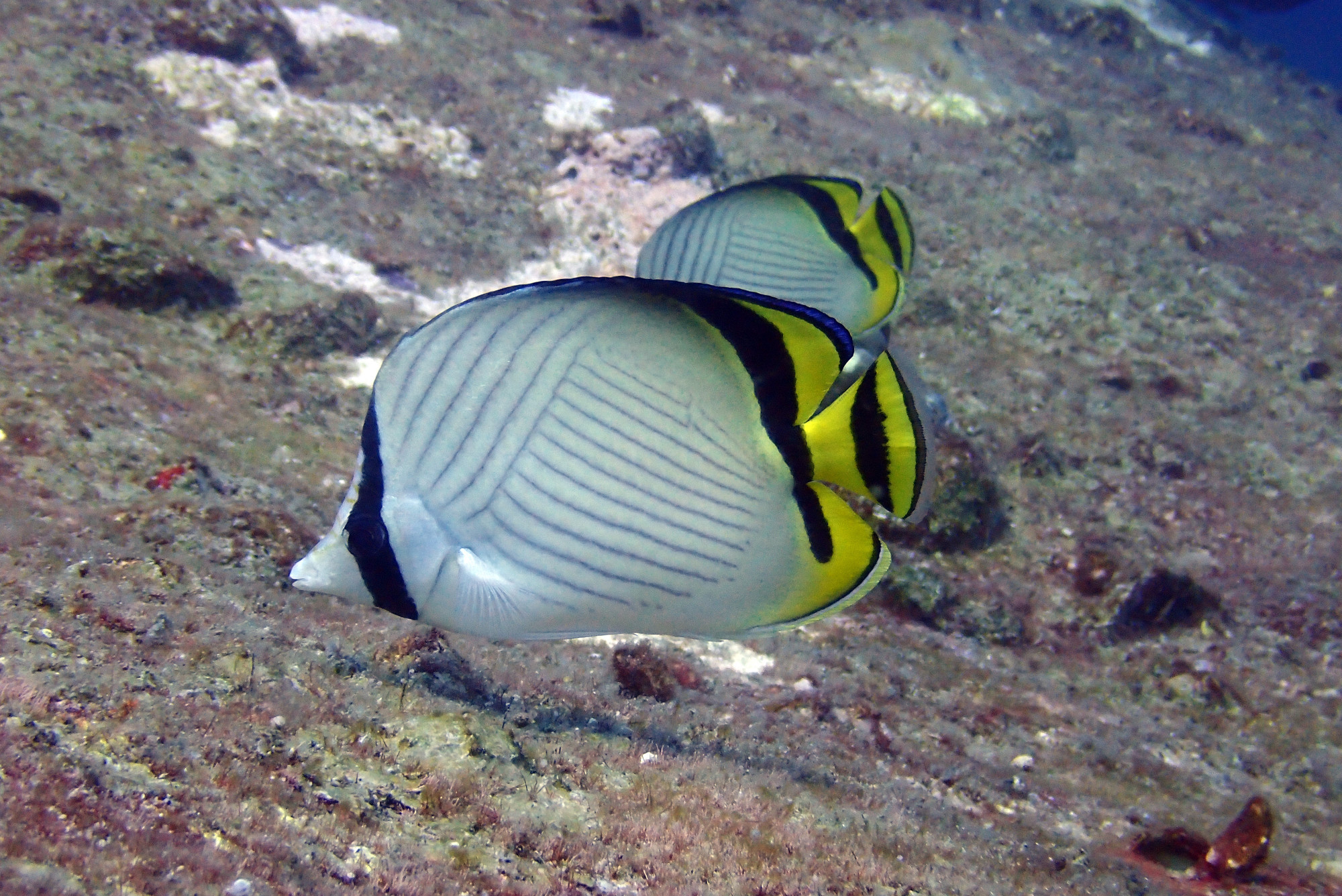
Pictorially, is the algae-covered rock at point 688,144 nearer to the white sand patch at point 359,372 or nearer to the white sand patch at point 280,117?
the white sand patch at point 280,117

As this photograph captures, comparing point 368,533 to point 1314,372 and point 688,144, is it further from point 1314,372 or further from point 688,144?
point 1314,372

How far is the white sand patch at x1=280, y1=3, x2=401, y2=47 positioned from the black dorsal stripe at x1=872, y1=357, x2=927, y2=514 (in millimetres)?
8570

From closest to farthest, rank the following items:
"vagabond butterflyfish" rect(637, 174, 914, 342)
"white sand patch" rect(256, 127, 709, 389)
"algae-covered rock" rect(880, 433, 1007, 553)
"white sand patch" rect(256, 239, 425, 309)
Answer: "vagabond butterflyfish" rect(637, 174, 914, 342) < "algae-covered rock" rect(880, 433, 1007, 553) < "white sand patch" rect(256, 239, 425, 309) < "white sand patch" rect(256, 127, 709, 389)

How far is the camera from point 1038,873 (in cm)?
236

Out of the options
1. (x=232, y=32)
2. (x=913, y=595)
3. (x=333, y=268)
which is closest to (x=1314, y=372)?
(x=913, y=595)

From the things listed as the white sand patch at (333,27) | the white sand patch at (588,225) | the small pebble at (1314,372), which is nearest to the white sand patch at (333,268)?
the white sand patch at (588,225)

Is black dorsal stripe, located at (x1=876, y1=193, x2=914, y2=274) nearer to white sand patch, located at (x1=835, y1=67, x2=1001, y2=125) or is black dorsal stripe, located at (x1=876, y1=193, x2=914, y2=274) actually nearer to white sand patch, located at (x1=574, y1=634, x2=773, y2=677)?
white sand patch, located at (x1=574, y1=634, x2=773, y2=677)

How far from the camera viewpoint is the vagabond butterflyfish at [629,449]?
1.33 meters

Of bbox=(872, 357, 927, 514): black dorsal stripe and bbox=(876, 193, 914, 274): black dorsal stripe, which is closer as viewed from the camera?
bbox=(872, 357, 927, 514): black dorsal stripe

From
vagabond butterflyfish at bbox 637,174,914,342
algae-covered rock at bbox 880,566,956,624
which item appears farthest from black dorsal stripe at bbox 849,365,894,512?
algae-covered rock at bbox 880,566,956,624

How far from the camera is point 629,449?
4.37 ft

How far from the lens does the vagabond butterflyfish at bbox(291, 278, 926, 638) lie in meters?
1.33

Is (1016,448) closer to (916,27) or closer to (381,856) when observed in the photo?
(381,856)

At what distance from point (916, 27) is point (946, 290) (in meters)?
6.46
